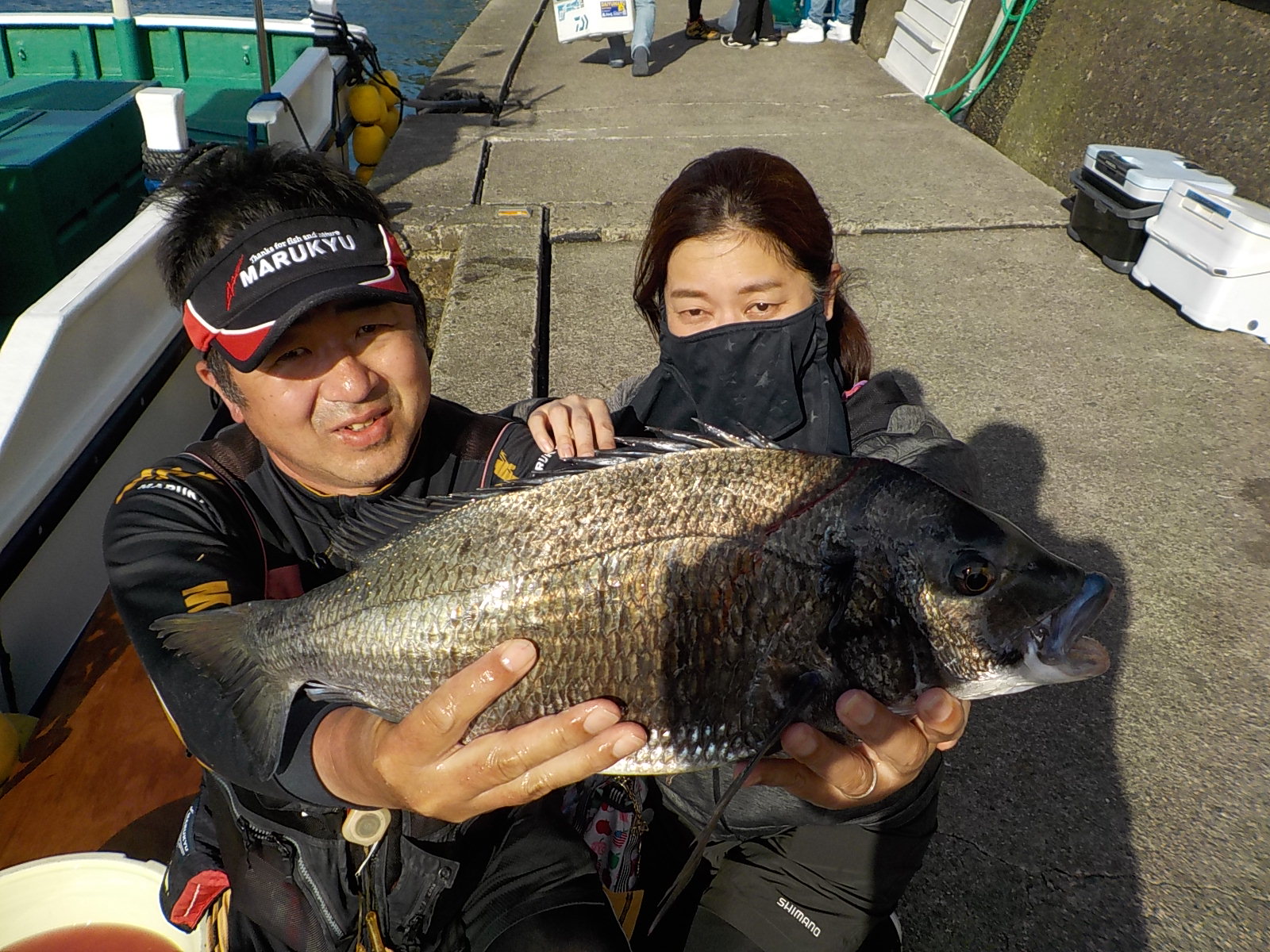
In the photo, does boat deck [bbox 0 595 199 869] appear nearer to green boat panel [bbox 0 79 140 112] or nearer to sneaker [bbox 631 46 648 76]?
green boat panel [bbox 0 79 140 112]

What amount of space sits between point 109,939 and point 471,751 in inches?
52.1

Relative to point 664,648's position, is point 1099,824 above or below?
below

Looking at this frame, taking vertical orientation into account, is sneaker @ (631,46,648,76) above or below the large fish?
below

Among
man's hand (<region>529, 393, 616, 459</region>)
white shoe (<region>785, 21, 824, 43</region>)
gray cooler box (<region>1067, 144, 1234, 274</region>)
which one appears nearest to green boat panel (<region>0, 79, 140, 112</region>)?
man's hand (<region>529, 393, 616, 459</region>)

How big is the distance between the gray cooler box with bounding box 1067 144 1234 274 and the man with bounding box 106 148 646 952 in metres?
4.57

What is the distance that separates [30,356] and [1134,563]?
13.4ft

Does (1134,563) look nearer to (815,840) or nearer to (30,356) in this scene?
(815,840)

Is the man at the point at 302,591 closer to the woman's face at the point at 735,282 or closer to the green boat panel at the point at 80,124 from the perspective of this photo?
the woman's face at the point at 735,282

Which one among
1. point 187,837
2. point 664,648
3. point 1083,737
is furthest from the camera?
point 1083,737

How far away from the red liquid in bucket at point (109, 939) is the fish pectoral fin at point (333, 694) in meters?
0.96

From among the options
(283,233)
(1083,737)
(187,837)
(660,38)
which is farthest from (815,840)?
(660,38)

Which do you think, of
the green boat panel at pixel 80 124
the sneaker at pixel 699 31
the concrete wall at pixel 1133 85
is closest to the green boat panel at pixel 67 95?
the green boat panel at pixel 80 124

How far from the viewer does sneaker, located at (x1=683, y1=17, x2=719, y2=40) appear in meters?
11.4

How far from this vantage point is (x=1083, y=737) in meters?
2.54
